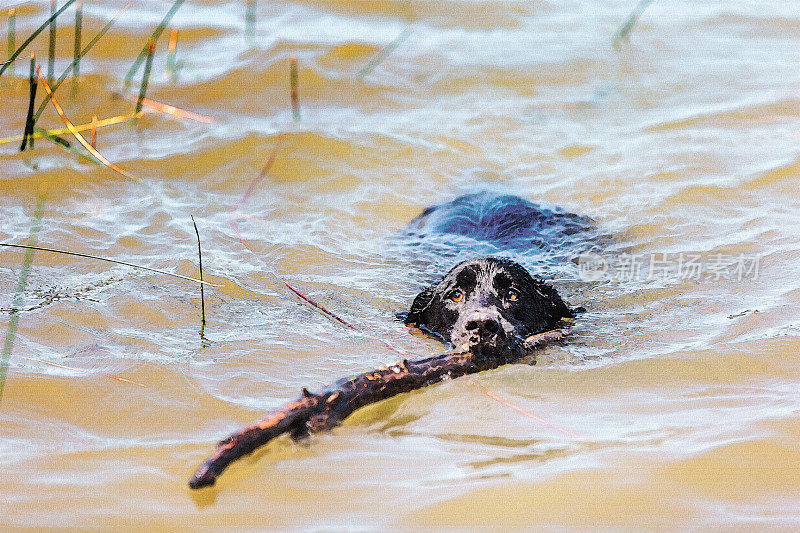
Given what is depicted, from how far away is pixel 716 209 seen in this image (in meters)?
6.74

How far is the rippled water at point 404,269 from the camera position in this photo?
10.1 ft

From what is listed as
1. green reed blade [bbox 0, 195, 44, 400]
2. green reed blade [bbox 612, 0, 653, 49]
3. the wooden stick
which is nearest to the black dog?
the wooden stick

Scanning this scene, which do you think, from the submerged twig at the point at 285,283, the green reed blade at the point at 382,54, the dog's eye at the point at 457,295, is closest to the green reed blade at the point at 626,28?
the green reed blade at the point at 382,54

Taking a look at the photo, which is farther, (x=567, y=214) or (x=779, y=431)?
(x=567, y=214)

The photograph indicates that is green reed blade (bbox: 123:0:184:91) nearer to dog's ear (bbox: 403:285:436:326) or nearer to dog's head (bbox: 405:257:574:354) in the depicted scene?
dog's ear (bbox: 403:285:436:326)

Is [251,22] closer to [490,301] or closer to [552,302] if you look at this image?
[552,302]

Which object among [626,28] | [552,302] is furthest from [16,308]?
[626,28]

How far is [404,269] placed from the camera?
592cm

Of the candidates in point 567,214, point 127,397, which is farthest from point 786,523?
point 567,214

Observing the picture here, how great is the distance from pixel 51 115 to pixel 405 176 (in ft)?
11.8

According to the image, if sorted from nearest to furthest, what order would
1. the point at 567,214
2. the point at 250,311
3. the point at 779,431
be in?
the point at 779,431 → the point at 250,311 → the point at 567,214

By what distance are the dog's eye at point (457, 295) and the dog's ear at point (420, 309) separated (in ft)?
0.56

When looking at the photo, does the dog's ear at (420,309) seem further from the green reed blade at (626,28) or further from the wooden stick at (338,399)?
the green reed blade at (626,28)

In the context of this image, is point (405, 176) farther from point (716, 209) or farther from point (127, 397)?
point (127, 397)
